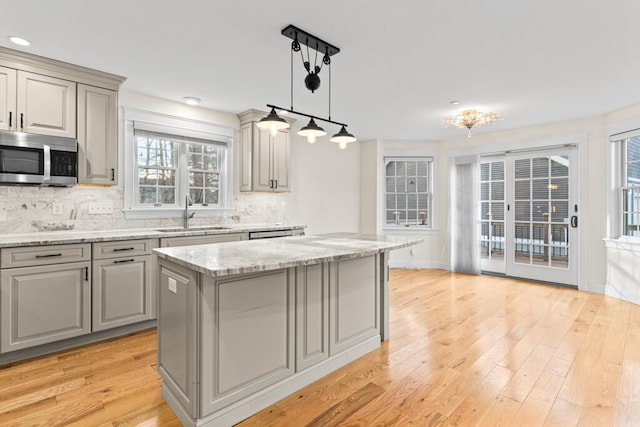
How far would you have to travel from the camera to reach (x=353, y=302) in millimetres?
2617

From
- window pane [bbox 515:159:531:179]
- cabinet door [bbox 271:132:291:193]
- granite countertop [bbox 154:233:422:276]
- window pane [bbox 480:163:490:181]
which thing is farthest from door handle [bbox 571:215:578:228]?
cabinet door [bbox 271:132:291:193]

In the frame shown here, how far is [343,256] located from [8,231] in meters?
3.04

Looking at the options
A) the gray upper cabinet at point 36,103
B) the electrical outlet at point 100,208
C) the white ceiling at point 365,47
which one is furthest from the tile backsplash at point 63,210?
the white ceiling at point 365,47

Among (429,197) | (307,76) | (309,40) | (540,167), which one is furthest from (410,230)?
(309,40)

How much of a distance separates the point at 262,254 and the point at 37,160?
2.32 metres

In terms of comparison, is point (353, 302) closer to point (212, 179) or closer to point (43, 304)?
point (43, 304)

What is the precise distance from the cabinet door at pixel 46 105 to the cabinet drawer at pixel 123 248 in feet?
3.51

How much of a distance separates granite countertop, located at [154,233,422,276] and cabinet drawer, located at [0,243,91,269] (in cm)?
119

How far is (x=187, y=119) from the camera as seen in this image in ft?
13.6

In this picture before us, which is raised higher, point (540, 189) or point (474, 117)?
point (474, 117)

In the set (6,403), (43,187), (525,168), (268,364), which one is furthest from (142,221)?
(525,168)

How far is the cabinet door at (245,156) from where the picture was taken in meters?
4.49

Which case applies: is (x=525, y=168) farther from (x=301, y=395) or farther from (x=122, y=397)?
(x=122, y=397)

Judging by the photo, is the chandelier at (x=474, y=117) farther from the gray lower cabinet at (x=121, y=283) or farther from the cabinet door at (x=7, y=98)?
the cabinet door at (x=7, y=98)
